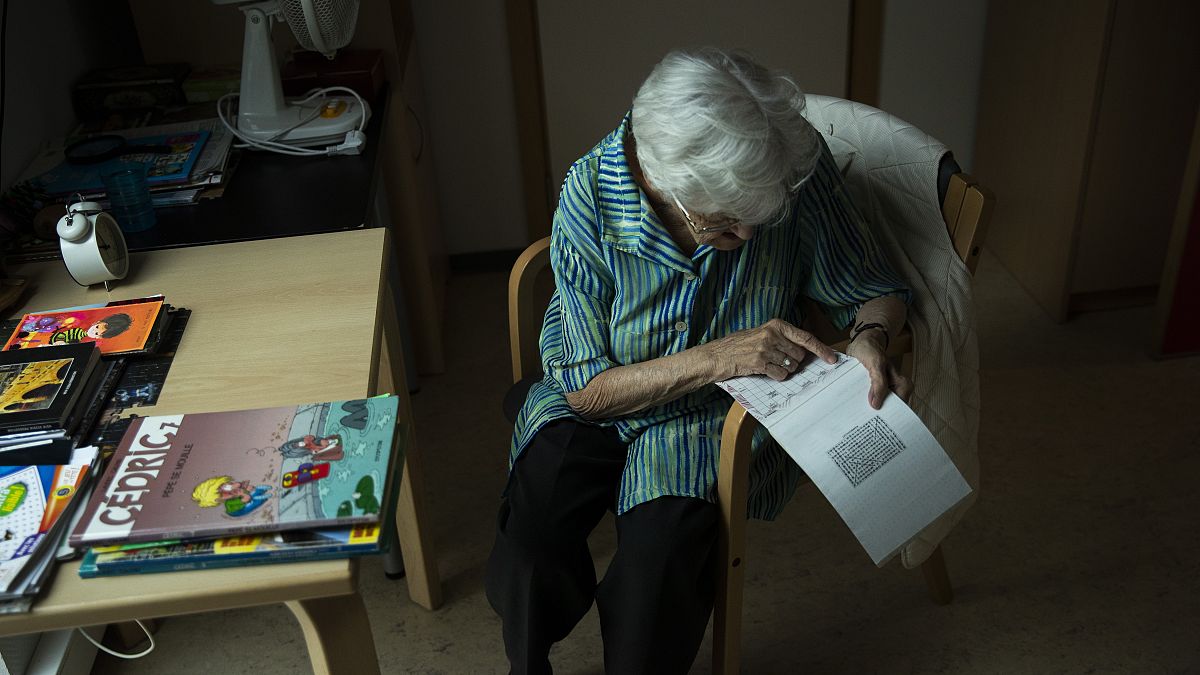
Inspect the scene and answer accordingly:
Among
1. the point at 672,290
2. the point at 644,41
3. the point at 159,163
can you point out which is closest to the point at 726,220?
the point at 672,290

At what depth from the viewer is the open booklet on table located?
1.37 meters

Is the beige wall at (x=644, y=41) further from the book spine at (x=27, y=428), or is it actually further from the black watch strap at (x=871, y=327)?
the book spine at (x=27, y=428)

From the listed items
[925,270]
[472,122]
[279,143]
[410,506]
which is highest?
[279,143]

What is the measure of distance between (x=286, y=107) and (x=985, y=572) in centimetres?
166

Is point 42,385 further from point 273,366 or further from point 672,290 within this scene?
point 672,290

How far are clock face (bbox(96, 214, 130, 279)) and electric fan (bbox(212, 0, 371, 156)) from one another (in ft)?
1.72

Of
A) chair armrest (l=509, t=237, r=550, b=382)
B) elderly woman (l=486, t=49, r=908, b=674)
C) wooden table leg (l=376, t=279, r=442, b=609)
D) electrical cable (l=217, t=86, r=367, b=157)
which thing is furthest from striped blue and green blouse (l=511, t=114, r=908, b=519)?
electrical cable (l=217, t=86, r=367, b=157)

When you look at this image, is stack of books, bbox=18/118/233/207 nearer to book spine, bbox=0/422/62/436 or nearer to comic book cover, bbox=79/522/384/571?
book spine, bbox=0/422/62/436

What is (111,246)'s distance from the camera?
59.4 inches

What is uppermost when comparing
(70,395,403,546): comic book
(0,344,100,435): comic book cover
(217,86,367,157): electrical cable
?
(217,86,367,157): electrical cable

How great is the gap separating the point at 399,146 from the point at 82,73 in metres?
0.69

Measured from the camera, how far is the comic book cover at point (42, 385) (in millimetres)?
1183

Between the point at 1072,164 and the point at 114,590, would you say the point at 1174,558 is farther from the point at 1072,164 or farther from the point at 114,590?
the point at 114,590

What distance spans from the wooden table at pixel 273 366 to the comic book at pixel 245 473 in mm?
46
